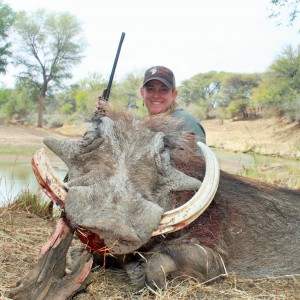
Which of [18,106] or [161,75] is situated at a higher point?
[161,75]

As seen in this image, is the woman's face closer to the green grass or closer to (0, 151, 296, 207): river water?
(0, 151, 296, 207): river water

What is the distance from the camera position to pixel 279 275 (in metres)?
3.30

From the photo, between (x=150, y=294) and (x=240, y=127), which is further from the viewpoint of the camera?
(x=240, y=127)

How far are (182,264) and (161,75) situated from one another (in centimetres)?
262

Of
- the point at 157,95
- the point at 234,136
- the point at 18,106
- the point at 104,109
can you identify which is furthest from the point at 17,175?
the point at 18,106

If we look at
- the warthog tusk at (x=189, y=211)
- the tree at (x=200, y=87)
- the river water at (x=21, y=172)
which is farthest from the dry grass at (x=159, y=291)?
the tree at (x=200, y=87)

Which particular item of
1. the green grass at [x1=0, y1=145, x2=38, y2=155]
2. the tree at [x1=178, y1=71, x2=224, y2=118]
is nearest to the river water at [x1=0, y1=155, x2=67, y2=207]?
the green grass at [x1=0, y1=145, x2=38, y2=155]

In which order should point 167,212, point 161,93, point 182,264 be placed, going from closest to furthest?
point 167,212
point 182,264
point 161,93

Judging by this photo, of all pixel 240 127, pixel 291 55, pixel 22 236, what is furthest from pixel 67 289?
pixel 291 55

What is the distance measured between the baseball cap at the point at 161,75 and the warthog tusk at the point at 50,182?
2.52 m

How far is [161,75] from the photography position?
4.97 meters

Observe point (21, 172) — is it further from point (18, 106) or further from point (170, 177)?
point (18, 106)

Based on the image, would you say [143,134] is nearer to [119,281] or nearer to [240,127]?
[119,281]

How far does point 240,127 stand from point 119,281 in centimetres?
2857
